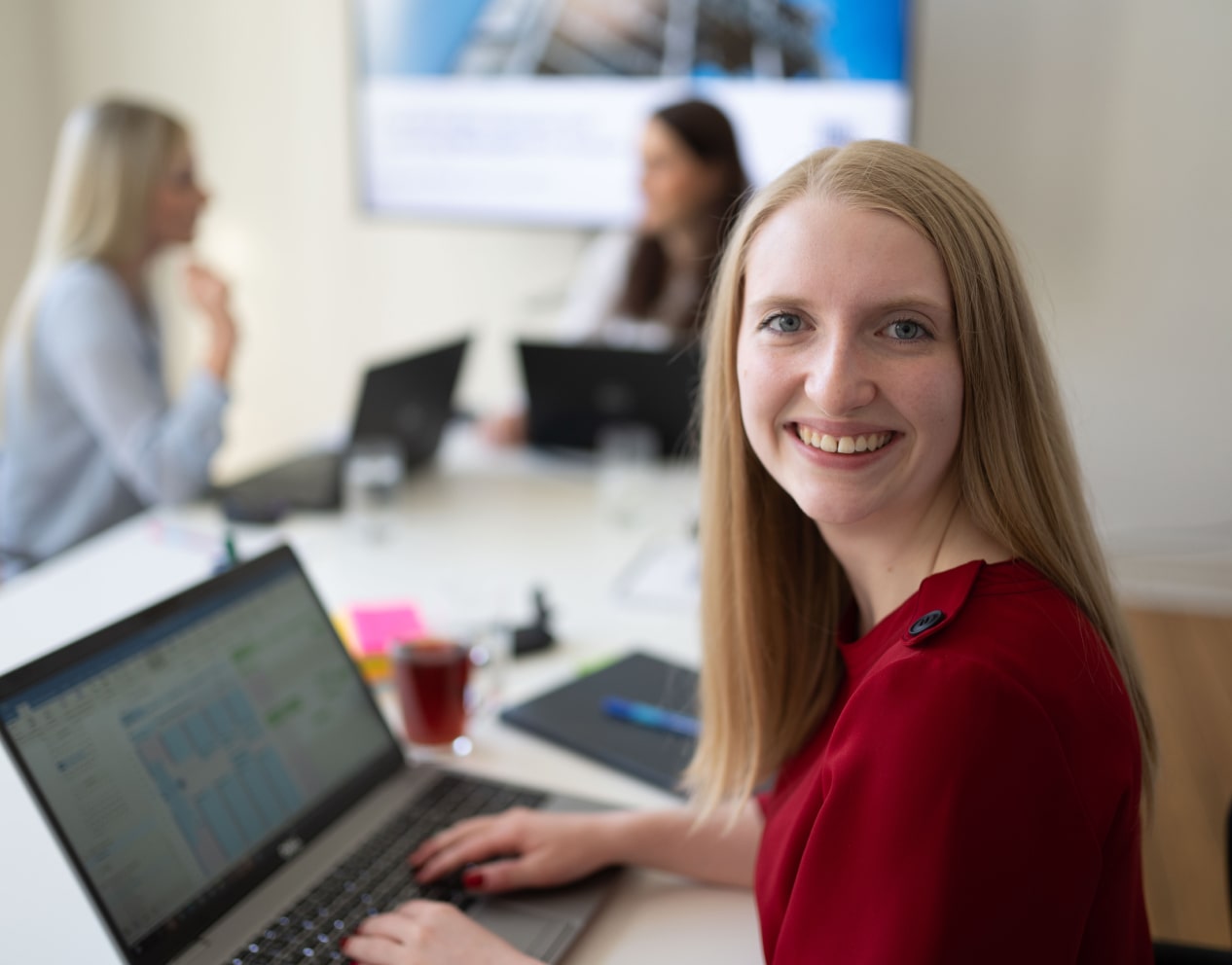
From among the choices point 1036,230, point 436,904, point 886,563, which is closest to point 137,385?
point 436,904

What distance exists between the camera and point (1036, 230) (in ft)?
10.8

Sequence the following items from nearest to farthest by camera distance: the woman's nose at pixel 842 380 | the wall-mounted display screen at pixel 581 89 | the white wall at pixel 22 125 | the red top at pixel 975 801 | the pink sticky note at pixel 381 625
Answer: the red top at pixel 975 801 < the woman's nose at pixel 842 380 < the pink sticky note at pixel 381 625 < the wall-mounted display screen at pixel 581 89 < the white wall at pixel 22 125

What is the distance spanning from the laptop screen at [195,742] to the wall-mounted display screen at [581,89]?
2.42m

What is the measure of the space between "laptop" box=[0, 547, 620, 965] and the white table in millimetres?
80

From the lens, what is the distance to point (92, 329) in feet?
7.32

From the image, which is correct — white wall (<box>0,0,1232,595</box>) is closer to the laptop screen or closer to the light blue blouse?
the laptop screen

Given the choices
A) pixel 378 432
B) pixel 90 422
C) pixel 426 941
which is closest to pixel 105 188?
pixel 90 422

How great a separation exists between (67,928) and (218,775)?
0.57 ft

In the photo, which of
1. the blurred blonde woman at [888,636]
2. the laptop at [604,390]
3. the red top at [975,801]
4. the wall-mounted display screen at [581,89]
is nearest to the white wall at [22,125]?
the wall-mounted display screen at [581,89]

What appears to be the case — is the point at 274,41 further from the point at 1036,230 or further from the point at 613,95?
the point at 1036,230

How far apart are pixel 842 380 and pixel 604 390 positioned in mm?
1532

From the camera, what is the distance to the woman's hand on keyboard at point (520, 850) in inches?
39.9

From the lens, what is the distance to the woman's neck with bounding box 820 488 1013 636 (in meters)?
0.89

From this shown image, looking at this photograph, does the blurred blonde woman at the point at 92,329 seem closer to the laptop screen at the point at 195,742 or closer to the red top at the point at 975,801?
the laptop screen at the point at 195,742
